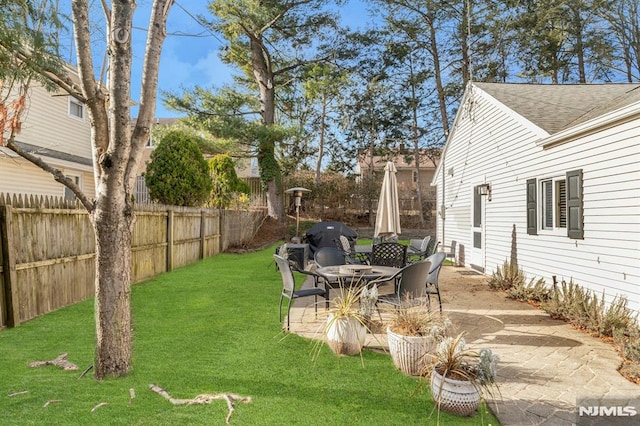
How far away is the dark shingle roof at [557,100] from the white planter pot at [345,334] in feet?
16.7

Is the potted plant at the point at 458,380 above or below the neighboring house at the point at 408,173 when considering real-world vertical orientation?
below

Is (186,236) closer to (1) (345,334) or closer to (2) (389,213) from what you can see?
(2) (389,213)

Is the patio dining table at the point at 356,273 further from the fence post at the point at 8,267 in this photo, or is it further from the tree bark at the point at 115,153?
the fence post at the point at 8,267

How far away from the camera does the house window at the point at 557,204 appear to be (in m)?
6.02

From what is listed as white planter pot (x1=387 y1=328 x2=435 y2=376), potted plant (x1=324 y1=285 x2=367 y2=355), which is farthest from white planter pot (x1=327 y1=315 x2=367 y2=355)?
white planter pot (x1=387 y1=328 x2=435 y2=376)

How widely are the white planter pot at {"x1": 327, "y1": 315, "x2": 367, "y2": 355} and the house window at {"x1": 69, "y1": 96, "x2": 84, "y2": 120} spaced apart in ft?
43.1

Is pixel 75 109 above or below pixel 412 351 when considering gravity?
above

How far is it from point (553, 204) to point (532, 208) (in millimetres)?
580

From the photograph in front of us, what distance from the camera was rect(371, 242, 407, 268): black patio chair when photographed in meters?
7.08

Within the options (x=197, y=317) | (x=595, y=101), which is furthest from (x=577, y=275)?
(x=197, y=317)

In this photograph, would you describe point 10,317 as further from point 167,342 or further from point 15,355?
point 167,342

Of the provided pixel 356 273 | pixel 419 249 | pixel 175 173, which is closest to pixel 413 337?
pixel 356 273

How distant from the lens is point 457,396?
289 cm

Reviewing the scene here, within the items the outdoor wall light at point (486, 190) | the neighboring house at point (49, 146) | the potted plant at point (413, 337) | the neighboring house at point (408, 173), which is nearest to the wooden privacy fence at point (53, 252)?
the neighboring house at point (49, 146)
